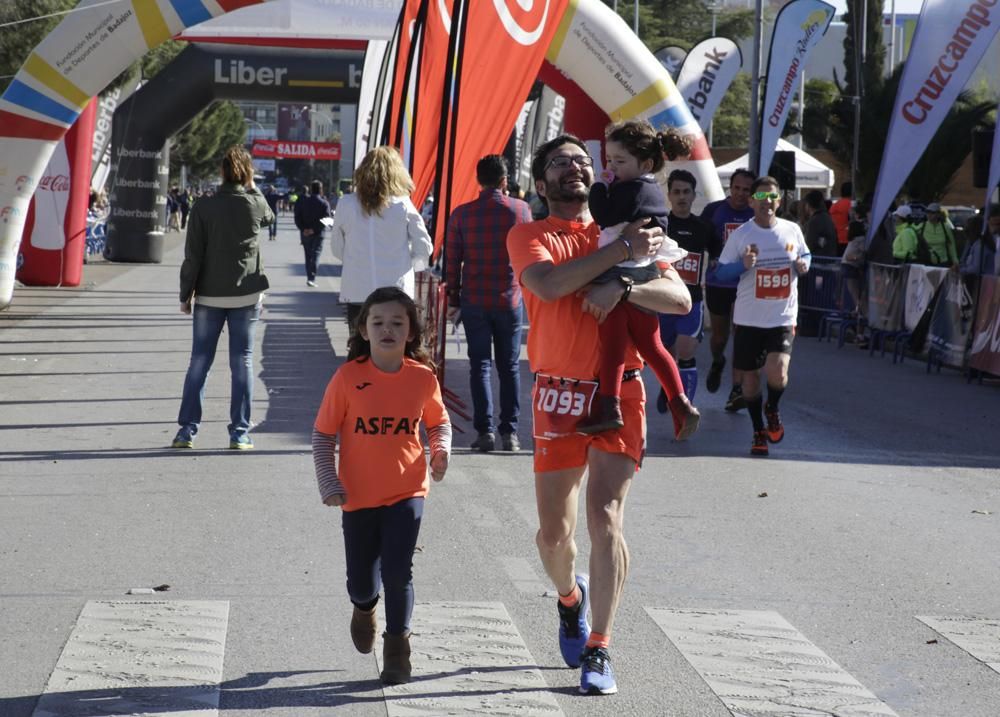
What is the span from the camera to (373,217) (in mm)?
10750

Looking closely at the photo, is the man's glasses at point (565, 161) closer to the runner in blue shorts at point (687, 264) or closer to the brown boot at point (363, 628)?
the brown boot at point (363, 628)

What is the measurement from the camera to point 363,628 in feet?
17.7

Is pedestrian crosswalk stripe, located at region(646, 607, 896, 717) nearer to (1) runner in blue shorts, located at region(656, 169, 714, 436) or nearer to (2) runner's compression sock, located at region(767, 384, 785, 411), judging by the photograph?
(2) runner's compression sock, located at region(767, 384, 785, 411)

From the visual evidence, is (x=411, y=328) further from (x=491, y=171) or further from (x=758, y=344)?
(x=758, y=344)

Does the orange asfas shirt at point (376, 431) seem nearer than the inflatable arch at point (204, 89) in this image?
Yes

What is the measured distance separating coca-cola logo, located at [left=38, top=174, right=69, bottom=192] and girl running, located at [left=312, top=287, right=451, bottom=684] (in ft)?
66.5

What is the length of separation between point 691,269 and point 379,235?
2.35 metres

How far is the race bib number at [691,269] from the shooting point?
11.5 metres

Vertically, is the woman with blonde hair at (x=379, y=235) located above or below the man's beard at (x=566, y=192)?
below

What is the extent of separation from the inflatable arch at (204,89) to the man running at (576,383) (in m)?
22.6

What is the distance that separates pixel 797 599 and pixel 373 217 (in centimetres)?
500

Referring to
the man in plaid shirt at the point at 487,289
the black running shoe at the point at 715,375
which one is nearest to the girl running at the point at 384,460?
the man in plaid shirt at the point at 487,289

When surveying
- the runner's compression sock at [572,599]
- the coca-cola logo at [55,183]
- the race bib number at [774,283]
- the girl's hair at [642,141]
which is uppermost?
the girl's hair at [642,141]

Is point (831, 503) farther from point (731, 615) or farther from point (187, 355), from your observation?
point (187, 355)
